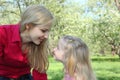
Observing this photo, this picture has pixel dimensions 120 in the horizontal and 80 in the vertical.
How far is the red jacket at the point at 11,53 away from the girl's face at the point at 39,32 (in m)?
0.18

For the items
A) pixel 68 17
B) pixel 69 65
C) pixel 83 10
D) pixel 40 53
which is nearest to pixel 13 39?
pixel 40 53

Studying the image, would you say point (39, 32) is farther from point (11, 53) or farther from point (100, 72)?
point (100, 72)

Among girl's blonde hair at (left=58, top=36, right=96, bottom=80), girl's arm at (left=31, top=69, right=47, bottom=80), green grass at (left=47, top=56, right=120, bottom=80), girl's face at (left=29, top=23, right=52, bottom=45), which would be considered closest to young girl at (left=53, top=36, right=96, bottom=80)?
girl's blonde hair at (left=58, top=36, right=96, bottom=80)

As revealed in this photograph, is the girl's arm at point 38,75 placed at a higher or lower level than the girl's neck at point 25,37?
lower

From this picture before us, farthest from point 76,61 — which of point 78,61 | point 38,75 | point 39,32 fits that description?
point 38,75

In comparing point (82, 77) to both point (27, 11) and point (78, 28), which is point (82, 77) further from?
point (78, 28)

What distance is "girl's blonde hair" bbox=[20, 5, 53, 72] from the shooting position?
347 centimetres

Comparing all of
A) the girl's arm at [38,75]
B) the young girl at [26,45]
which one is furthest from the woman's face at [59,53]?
the girl's arm at [38,75]

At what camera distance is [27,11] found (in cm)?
351

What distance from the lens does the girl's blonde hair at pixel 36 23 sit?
347cm

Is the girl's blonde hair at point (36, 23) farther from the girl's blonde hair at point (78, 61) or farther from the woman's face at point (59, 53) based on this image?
the girl's blonde hair at point (78, 61)

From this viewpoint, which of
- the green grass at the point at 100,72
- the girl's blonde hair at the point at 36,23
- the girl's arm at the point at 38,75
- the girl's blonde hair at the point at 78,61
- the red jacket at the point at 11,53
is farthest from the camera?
the green grass at the point at 100,72

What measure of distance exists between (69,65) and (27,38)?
524mm

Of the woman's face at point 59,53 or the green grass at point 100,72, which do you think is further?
the green grass at point 100,72
